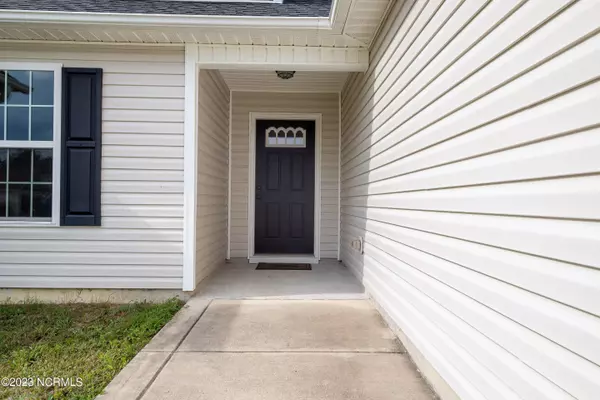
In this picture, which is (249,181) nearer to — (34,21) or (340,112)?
(340,112)

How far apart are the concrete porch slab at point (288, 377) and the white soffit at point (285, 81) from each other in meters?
3.17

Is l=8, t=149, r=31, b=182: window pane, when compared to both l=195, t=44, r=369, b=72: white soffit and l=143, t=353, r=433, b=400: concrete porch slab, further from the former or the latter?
l=143, t=353, r=433, b=400: concrete porch slab

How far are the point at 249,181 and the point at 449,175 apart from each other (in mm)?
3633

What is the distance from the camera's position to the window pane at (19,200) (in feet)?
10.6

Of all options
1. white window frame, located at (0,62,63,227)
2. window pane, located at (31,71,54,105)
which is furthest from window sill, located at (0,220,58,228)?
window pane, located at (31,71,54,105)

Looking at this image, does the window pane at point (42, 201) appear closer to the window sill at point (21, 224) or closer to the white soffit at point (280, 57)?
the window sill at point (21, 224)

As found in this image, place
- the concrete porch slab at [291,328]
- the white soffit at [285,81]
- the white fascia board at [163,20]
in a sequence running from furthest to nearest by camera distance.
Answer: the white soffit at [285,81] < the white fascia board at [163,20] < the concrete porch slab at [291,328]

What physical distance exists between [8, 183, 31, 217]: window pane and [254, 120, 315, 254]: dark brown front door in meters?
2.58

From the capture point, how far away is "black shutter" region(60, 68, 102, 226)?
3197 mm

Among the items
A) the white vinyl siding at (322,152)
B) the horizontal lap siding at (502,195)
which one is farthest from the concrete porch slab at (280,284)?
the horizontal lap siding at (502,195)

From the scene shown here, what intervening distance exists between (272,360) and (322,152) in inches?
134

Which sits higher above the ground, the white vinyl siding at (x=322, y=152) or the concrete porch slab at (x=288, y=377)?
the white vinyl siding at (x=322, y=152)

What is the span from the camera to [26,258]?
322 cm

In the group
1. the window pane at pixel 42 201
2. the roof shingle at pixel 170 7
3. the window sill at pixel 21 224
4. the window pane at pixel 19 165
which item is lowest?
the window sill at pixel 21 224
